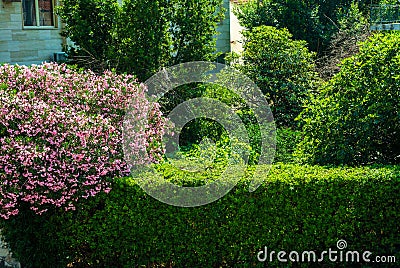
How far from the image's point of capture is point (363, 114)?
21.7 ft

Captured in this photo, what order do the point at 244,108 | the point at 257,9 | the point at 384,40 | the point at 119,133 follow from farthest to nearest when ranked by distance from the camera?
1. the point at 257,9
2. the point at 244,108
3. the point at 384,40
4. the point at 119,133

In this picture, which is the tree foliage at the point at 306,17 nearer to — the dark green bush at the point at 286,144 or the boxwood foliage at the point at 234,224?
the dark green bush at the point at 286,144

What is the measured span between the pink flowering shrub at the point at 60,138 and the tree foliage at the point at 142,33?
3.26 m

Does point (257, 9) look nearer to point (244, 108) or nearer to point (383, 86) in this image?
point (244, 108)

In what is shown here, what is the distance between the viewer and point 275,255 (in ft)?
19.3

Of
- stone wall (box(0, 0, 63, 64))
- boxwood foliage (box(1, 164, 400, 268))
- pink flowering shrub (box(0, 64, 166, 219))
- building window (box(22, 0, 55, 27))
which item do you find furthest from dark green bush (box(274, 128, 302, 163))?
building window (box(22, 0, 55, 27))

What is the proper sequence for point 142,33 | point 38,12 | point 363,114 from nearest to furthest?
point 363,114 < point 142,33 < point 38,12

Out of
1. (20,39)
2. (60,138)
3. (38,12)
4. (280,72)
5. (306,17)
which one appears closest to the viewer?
(60,138)

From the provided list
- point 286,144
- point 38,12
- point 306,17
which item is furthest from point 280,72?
point 306,17

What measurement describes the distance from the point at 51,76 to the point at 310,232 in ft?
10.4

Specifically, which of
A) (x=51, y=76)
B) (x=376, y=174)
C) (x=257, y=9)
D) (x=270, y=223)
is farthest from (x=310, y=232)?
(x=257, y=9)

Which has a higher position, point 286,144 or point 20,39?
point 20,39

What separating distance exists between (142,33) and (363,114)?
173 inches

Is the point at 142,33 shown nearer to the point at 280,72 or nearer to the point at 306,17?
the point at 280,72
